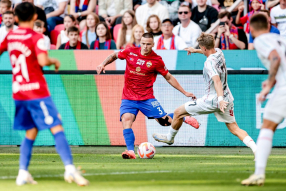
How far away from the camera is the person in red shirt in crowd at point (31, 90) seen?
19.3ft

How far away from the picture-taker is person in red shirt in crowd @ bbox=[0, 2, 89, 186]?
19.3 ft

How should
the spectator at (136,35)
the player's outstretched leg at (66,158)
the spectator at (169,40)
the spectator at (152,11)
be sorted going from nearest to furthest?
the player's outstretched leg at (66,158) → the spectator at (136,35) → the spectator at (169,40) → the spectator at (152,11)

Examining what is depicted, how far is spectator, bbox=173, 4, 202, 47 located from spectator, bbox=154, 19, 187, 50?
1.86ft

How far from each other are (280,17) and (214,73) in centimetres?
532

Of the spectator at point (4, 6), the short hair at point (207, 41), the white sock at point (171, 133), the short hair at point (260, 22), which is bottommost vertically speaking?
A: the white sock at point (171, 133)

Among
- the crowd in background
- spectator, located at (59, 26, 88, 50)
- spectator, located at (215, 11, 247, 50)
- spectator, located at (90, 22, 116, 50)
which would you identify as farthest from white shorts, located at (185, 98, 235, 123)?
spectator, located at (59, 26, 88, 50)

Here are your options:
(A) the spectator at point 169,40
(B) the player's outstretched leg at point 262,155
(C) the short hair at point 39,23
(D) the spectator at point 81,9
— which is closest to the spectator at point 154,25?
(A) the spectator at point 169,40

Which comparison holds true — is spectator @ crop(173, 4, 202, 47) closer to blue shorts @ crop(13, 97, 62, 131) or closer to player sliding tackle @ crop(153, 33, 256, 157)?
player sliding tackle @ crop(153, 33, 256, 157)

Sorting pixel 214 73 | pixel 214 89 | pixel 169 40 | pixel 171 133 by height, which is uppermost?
pixel 169 40

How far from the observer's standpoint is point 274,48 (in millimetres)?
5680

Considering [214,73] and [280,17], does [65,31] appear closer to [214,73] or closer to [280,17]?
[280,17]

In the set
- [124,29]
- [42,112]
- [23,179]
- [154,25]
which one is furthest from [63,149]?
[124,29]

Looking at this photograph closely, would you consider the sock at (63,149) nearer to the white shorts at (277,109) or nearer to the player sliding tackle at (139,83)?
the white shorts at (277,109)

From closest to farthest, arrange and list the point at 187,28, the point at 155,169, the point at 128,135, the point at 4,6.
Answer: the point at 155,169
the point at 128,135
the point at 187,28
the point at 4,6
